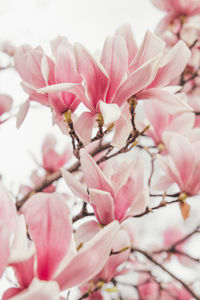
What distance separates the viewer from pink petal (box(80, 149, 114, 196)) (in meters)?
0.42

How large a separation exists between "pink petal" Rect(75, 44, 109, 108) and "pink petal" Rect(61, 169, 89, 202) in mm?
103

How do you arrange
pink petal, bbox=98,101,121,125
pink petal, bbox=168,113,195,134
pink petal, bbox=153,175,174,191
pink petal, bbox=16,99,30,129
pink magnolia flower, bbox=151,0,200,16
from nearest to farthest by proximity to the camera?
pink petal, bbox=98,101,121,125 → pink petal, bbox=16,99,30,129 → pink petal, bbox=153,175,174,191 → pink petal, bbox=168,113,195,134 → pink magnolia flower, bbox=151,0,200,16

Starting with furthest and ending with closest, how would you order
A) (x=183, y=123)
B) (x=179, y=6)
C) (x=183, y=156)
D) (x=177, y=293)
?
(x=177, y=293), (x=179, y=6), (x=183, y=123), (x=183, y=156)

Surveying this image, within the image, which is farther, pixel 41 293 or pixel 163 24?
pixel 163 24

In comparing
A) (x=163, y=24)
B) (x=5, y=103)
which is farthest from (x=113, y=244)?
(x=163, y=24)

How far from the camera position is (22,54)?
490 mm

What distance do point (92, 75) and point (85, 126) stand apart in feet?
0.23

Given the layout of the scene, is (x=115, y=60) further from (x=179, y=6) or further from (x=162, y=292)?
(x=162, y=292)

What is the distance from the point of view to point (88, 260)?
0.30m

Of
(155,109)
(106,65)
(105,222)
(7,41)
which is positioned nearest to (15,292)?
(105,222)

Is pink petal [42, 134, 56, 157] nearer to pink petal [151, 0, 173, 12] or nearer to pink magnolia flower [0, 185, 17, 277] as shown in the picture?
pink petal [151, 0, 173, 12]

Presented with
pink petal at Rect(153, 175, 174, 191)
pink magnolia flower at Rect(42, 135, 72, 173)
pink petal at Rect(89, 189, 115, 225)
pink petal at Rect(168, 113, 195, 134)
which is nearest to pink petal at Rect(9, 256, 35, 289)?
pink petal at Rect(89, 189, 115, 225)

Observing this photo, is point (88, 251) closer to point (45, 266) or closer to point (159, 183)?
point (45, 266)

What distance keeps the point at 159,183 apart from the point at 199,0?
1.97 feet
